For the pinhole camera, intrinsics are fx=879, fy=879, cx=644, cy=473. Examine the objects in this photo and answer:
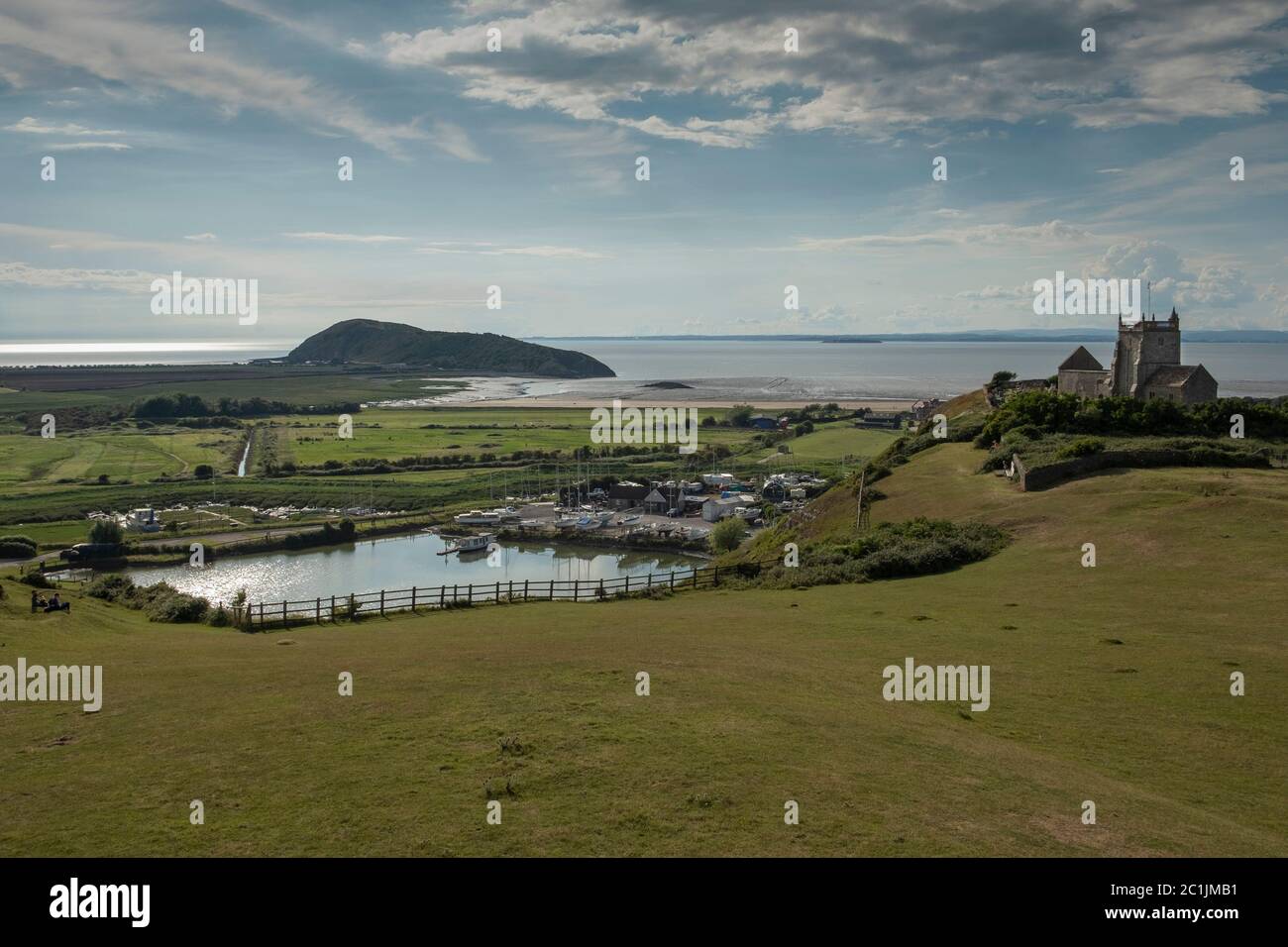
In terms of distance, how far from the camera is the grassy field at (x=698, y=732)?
39.3 feet

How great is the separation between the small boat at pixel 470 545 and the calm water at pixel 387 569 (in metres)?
1.09

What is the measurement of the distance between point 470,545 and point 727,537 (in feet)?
72.2

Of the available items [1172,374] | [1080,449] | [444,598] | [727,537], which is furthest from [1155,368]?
[444,598]

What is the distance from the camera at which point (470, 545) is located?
73.2 meters

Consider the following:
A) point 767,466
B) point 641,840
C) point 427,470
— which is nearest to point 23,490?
point 427,470

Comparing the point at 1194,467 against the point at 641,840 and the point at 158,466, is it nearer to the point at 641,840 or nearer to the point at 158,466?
the point at 641,840

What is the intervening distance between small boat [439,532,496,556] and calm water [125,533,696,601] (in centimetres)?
109

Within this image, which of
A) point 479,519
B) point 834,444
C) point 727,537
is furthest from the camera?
point 834,444

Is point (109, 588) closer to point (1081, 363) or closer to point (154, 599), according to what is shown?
point (154, 599)

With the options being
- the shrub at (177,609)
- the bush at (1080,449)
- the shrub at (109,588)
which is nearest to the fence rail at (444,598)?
the shrub at (177,609)

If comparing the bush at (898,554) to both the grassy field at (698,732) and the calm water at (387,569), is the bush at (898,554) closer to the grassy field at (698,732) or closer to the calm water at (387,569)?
the grassy field at (698,732)

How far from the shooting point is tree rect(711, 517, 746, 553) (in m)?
65.9

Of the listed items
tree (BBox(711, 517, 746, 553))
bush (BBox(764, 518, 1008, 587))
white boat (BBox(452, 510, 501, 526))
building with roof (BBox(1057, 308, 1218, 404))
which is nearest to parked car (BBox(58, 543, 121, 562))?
white boat (BBox(452, 510, 501, 526))

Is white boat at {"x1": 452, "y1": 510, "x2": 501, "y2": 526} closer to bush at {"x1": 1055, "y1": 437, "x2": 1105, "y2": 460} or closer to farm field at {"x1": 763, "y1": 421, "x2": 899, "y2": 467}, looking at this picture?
farm field at {"x1": 763, "y1": 421, "x2": 899, "y2": 467}
